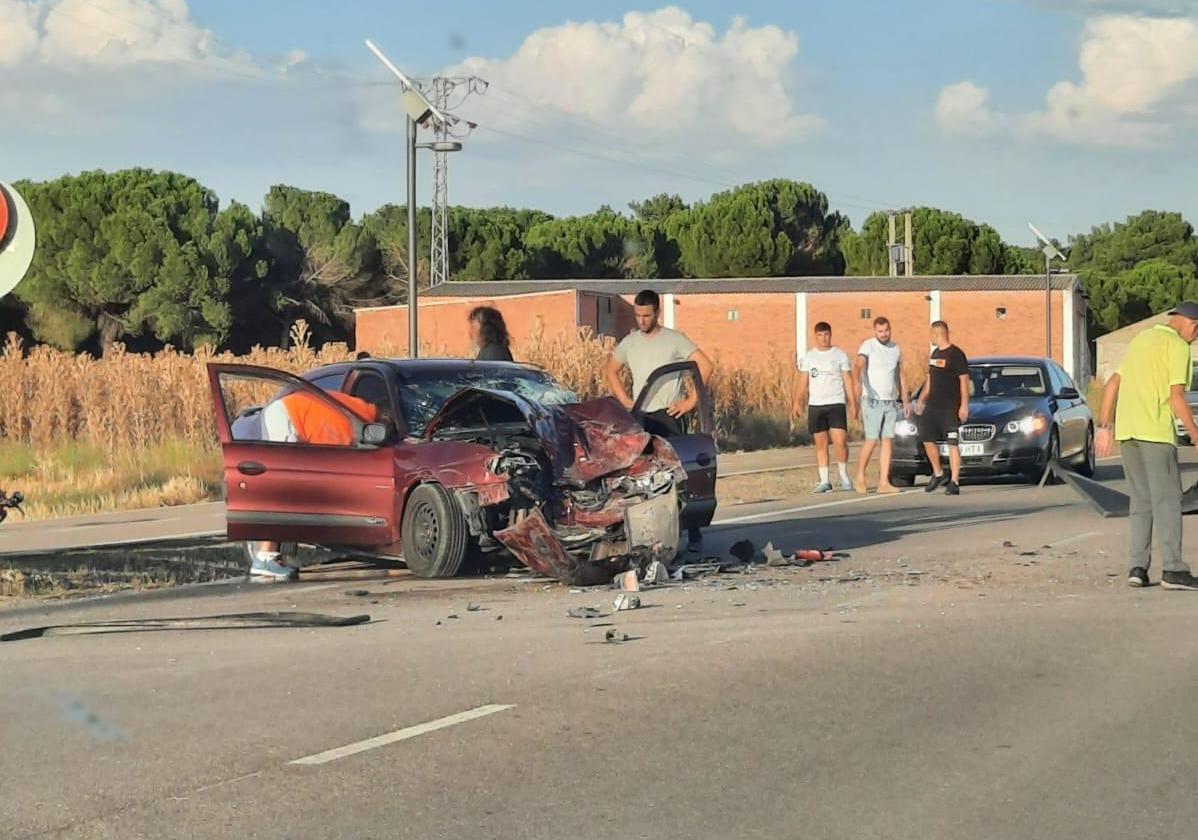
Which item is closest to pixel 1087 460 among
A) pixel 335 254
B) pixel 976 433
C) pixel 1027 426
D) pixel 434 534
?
pixel 1027 426

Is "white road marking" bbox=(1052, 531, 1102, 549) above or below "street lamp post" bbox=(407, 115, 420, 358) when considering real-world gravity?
below

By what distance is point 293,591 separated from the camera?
12734 mm

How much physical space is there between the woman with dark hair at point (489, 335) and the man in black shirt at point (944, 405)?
6.65 metres

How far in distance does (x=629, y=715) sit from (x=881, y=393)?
13.8 meters

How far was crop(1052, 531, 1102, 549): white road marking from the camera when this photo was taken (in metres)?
14.7

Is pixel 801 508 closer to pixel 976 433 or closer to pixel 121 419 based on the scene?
pixel 976 433

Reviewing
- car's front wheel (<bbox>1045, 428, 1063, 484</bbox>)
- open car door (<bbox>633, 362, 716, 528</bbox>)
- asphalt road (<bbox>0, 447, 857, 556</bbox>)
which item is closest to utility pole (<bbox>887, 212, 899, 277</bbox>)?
car's front wheel (<bbox>1045, 428, 1063, 484</bbox>)

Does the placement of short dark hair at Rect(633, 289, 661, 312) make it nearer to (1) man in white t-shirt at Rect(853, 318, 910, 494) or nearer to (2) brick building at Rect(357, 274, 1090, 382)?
(1) man in white t-shirt at Rect(853, 318, 910, 494)

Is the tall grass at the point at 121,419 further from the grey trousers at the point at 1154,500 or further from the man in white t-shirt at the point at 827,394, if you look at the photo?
the grey trousers at the point at 1154,500

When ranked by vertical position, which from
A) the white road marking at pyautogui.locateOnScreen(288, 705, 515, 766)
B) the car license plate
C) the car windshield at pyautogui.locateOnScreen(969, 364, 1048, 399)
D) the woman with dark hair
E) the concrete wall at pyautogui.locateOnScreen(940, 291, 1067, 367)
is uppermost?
the concrete wall at pyautogui.locateOnScreen(940, 291, 1067, 367)

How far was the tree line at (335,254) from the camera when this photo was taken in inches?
2844

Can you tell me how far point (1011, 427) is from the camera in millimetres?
21656

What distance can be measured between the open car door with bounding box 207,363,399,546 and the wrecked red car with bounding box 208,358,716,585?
0.03ft

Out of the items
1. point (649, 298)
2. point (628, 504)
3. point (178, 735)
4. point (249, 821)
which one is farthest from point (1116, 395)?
point (249, 821)
